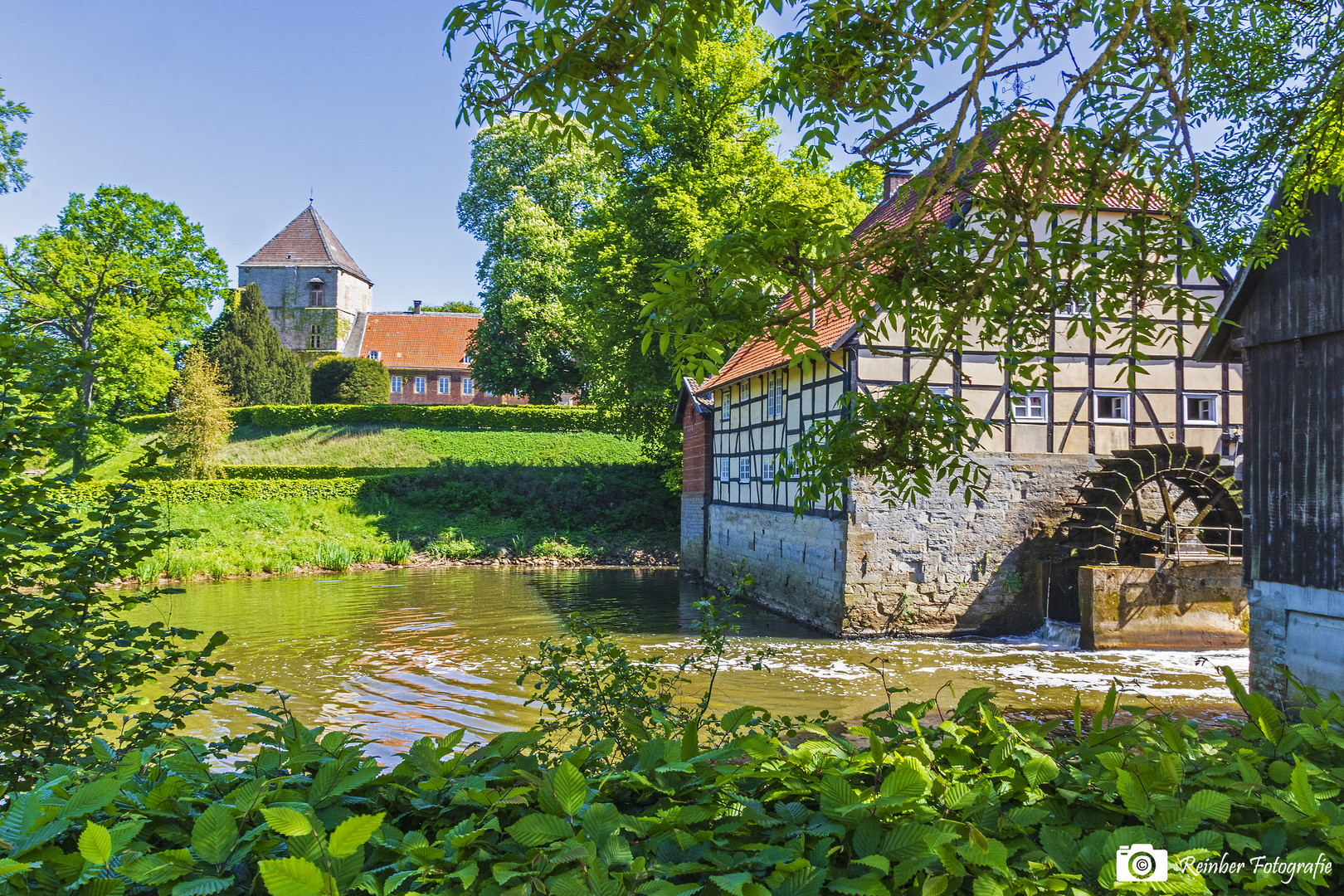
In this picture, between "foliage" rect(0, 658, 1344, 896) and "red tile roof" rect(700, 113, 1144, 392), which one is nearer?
"foliage" rect(0, 658, 1344, 896)

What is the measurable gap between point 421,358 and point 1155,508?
4376 centimetres

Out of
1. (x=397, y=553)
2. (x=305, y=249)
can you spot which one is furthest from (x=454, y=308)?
(x=397, y=553)

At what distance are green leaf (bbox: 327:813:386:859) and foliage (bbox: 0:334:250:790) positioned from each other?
2.00 metres

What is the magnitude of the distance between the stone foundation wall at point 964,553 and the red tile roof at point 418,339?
4052 centimetres

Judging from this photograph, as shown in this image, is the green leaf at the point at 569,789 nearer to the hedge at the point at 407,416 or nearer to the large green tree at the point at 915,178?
the large green tree at the point at 915,178

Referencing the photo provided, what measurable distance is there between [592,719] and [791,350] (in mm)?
1904

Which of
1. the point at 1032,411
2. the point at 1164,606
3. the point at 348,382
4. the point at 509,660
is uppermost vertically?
Answer: the point at 348,382

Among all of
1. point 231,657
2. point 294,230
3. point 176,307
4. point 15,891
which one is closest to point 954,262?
point 15,891

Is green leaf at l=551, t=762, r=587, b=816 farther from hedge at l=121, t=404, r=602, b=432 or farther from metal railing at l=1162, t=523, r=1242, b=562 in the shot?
hedge at l=121, t=404, r=602, b=432

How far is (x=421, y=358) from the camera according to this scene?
168ft

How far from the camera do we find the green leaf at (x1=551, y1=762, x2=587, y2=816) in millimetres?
1789

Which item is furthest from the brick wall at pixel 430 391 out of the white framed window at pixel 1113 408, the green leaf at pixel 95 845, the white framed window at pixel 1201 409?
the green leaf at pixel 95 845

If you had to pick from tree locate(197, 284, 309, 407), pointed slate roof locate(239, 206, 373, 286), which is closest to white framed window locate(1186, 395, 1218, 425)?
tree locate(197, 284, 309, 407)

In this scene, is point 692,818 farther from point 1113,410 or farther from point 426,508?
point 426,508
